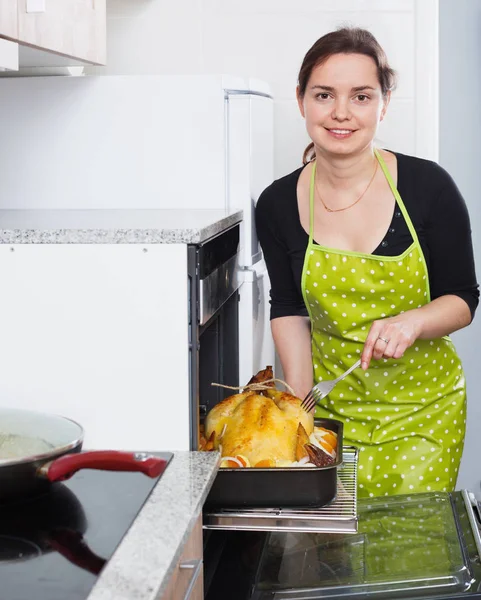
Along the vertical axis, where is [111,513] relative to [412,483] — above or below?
above

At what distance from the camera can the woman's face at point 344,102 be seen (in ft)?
5.32

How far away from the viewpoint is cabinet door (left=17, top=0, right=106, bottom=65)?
138 centimetres

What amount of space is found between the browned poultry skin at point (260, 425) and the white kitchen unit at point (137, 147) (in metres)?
0.55

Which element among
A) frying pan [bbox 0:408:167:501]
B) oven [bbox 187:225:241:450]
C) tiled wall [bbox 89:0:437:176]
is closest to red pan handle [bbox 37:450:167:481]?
frying pan [bbox 0:408:167:501]

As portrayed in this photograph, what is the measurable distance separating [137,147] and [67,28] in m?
0.35

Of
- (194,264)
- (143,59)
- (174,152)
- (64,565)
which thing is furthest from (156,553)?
(143,59)

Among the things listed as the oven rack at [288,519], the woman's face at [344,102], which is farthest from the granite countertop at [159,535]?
the woman's face at [344,102]

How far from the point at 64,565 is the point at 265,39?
1.87 metres

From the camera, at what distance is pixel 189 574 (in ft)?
3.02

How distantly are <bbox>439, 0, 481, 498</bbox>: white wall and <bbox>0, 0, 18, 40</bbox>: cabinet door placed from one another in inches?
70.4

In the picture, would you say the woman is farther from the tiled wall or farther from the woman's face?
the tiled wall

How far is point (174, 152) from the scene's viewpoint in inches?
73.9

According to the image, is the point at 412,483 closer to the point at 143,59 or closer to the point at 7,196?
the point at 7,196

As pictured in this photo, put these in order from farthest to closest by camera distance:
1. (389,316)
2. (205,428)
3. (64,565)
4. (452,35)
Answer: (452,35) < (389,316) < (205,428) < (64,565)
